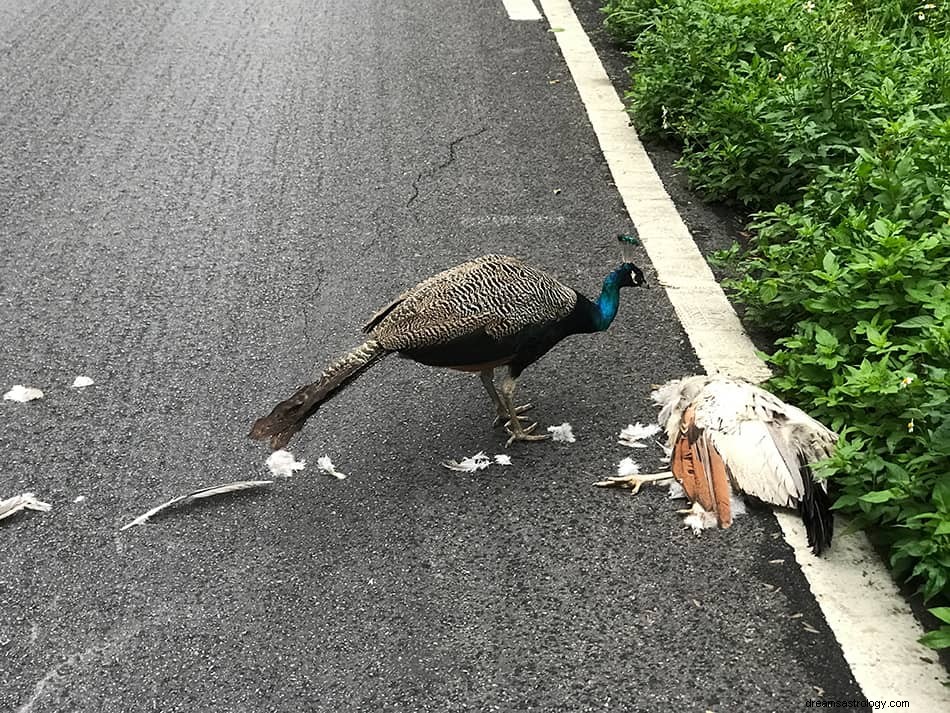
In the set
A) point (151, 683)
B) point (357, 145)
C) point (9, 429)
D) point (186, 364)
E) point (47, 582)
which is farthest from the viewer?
point (357, 145)

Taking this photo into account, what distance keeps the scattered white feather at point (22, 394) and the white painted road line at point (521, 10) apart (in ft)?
20.3

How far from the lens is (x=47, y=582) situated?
3.05 m

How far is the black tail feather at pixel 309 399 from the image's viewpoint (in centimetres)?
343

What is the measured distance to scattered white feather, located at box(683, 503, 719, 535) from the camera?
321 centimetres

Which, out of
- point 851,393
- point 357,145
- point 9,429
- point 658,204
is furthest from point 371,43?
point 851,393

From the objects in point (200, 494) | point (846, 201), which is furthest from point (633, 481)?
point (846, 201)

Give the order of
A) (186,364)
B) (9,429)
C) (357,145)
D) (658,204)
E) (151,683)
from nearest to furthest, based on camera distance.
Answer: (151,683) < (9,429) < (186,364) < (658,204) < (357,145)

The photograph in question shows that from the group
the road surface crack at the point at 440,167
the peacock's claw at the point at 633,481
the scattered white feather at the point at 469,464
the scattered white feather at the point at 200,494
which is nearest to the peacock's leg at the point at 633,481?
the peacock's claw at the point at 633,481

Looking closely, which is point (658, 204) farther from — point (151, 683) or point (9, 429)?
point (151, 683)

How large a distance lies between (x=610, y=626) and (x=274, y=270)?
265 cm

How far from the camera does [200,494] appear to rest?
11.1ft

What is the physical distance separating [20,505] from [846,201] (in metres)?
3.08

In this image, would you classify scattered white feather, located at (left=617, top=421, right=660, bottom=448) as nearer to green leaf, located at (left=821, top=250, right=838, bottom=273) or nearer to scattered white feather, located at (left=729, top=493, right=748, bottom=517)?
scattered white feather, located at (left=729, top=493, right=748, bottom=517)

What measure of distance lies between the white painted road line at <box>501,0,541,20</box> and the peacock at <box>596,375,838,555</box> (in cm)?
620
